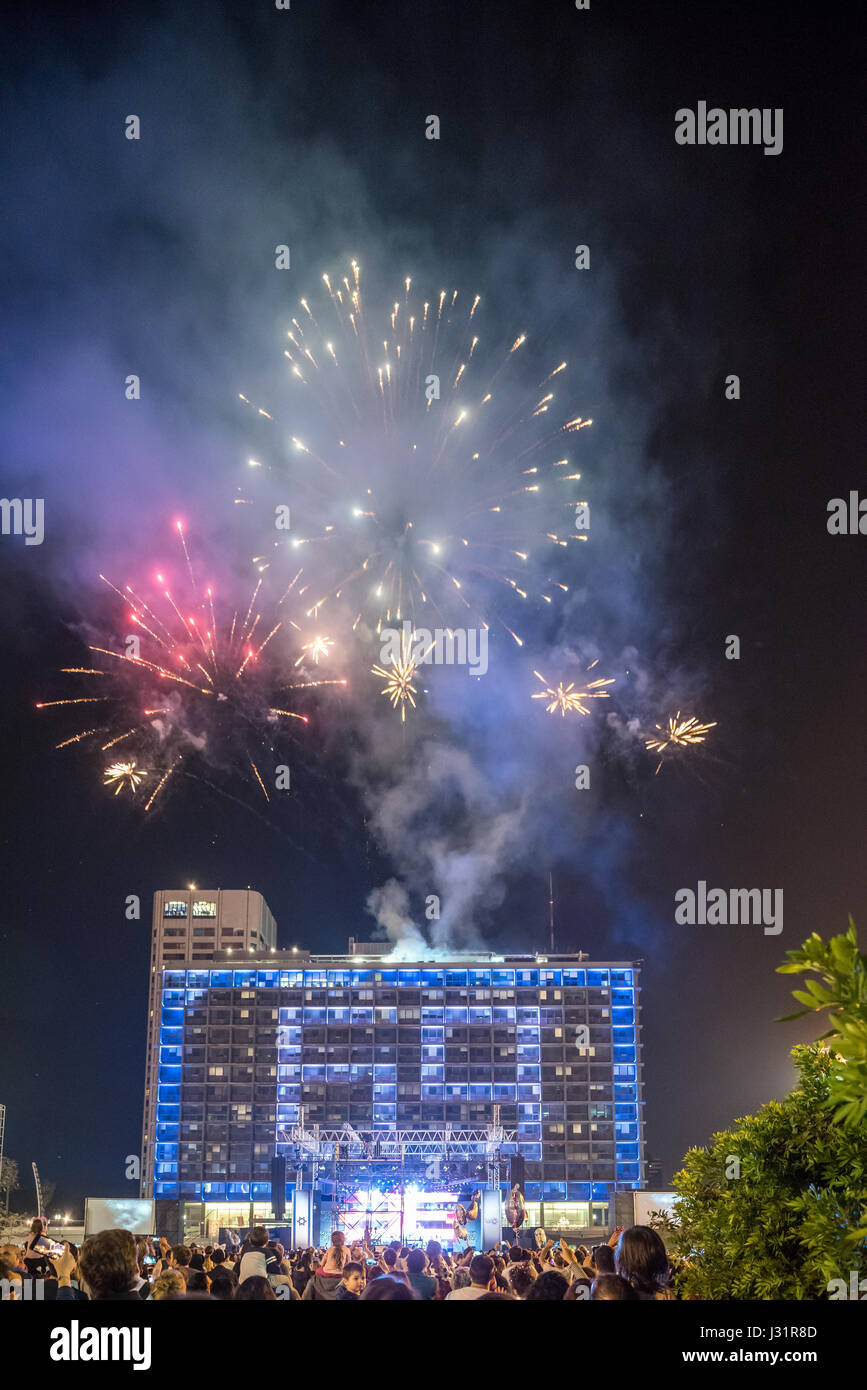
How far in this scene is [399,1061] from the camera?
10494 centimetres

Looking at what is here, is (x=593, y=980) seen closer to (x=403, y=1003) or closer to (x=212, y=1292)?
(x=403, y=1003)

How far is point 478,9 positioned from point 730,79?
4.59 m

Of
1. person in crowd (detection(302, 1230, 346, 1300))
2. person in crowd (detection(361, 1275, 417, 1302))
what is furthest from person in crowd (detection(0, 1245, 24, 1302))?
person in crowd (detection(361, 1275, 417, 1302))

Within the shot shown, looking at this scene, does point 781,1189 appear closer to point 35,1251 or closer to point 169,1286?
point 169,1286

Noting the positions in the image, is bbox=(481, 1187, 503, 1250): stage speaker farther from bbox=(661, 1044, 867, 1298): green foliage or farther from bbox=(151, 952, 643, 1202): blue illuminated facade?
bbox=(151, 952, 643, 1202): blue illuminated facade

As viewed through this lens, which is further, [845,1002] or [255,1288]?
[255,1288]

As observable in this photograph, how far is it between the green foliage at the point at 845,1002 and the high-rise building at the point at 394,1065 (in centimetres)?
10285

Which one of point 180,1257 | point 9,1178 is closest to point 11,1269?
point 180,1257

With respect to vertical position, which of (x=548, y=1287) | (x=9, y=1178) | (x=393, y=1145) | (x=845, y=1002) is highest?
(x=845, y=1002)

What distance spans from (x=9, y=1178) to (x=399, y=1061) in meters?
33.1

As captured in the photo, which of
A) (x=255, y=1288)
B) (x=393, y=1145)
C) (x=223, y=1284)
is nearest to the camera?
(x=255, y=1288)

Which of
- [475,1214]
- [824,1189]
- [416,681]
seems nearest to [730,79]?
[824,1189]

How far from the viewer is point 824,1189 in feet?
19.6
